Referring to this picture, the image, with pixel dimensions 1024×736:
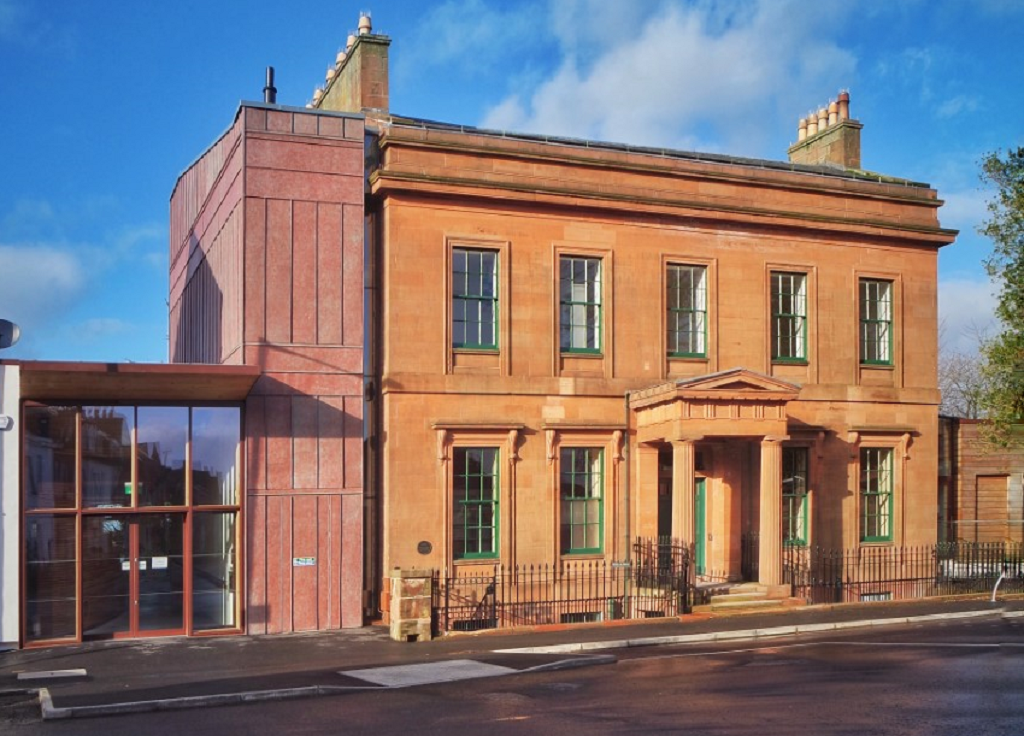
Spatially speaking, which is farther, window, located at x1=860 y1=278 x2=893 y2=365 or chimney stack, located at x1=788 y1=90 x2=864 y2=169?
chimney stack, located at x1=788 y1=90 x2=864 y2=169

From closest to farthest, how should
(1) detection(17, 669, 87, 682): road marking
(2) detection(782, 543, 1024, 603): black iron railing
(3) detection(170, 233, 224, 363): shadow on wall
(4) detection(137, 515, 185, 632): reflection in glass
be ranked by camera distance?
(1) detection(17, 669, 87, 682): road marking < (4) detection(137, 515, 185, 632): reflection in glass < (3) detection(170, 233, 224, 363): shadow on wall < (2) detection(782, 543, 1024, 603): black iron railing

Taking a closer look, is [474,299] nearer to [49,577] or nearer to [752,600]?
[752,600]

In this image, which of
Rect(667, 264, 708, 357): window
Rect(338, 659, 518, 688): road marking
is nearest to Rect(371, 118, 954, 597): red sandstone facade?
Rect(667, 264, 708, 357): window

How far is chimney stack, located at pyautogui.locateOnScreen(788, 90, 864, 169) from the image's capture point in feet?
104

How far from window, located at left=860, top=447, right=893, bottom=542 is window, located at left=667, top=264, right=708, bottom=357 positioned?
496 centimetres

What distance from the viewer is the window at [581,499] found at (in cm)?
2359

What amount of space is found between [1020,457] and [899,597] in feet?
22.0

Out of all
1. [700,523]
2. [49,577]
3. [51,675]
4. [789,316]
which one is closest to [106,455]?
[49,577]

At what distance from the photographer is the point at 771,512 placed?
23219 millimetres

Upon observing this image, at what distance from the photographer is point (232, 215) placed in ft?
73.8

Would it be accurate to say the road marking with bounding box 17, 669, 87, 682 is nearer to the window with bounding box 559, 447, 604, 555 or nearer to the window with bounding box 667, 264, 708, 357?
the window with bounding box 559, 447, 604, 555

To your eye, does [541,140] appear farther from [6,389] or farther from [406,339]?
[6,389]

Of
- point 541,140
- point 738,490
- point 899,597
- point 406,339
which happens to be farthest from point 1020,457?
point 406,339

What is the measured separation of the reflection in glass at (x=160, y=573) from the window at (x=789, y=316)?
13.5 m
